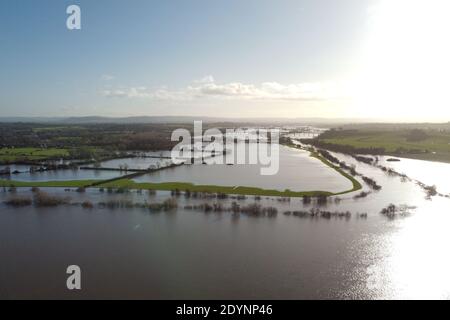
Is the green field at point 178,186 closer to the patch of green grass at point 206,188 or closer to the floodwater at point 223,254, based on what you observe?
the patch of green grass at point 206,188

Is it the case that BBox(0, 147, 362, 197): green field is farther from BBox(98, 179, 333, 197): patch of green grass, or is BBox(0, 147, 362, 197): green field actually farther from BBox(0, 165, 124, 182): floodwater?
BBox(0, 165, 124, 182): floodwater

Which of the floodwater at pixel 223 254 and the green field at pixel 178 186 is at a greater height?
the green field at pixel 178 186

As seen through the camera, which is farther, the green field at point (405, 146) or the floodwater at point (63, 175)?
the green field at point (405, 146)

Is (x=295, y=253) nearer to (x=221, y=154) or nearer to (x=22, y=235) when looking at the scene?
(x=22, y=235)

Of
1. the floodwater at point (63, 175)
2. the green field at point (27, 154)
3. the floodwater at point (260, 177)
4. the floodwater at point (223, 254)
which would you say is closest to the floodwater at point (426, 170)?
the floodwater at point (260, 177)

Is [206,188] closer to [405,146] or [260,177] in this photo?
[260,177]

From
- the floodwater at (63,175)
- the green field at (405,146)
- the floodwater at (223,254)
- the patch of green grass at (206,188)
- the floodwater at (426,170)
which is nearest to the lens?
the floodwater at (223,254)
